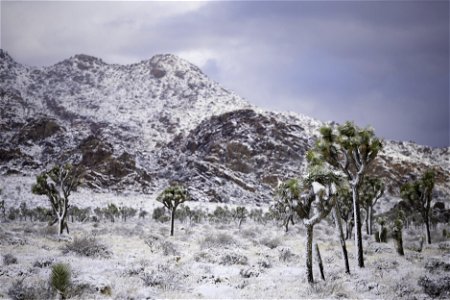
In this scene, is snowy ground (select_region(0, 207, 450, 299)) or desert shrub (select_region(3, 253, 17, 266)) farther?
desert shrub (select_region(3, 253, 17, 266))

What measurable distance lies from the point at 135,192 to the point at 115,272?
296 feet

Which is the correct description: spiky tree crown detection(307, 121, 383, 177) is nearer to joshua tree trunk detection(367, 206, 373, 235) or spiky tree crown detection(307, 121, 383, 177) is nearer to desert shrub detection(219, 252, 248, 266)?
desert shrub detection(219, 252, 248, 266)

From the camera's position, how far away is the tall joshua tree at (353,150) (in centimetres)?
1739

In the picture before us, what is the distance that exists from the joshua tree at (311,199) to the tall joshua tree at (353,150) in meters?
2.44

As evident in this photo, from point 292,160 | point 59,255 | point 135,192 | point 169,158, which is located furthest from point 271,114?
point 59,255

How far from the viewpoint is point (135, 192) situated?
103 metres

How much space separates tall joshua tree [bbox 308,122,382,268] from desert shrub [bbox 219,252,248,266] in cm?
529

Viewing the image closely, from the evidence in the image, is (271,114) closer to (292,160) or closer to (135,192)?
(292,160)

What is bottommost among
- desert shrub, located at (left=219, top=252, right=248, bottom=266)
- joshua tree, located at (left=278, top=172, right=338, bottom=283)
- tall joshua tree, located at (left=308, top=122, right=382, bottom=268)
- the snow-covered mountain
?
desert shrub, located at (left=219, top=252, right=248, bottom=266)

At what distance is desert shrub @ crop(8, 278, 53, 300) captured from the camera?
11008mm

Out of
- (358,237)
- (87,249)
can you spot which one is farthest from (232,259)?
(87,249)

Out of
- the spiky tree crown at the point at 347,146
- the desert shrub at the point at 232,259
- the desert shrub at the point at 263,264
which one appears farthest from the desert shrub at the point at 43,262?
the spiky tree crown at the point at 347,146

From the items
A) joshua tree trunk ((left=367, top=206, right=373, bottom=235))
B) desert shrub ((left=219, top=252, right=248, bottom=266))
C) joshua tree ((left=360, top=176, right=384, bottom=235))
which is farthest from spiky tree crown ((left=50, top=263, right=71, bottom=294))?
joshua tree trunk ((left=367, top=206, right=373, bottom=235))

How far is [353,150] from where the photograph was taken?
696 inches
